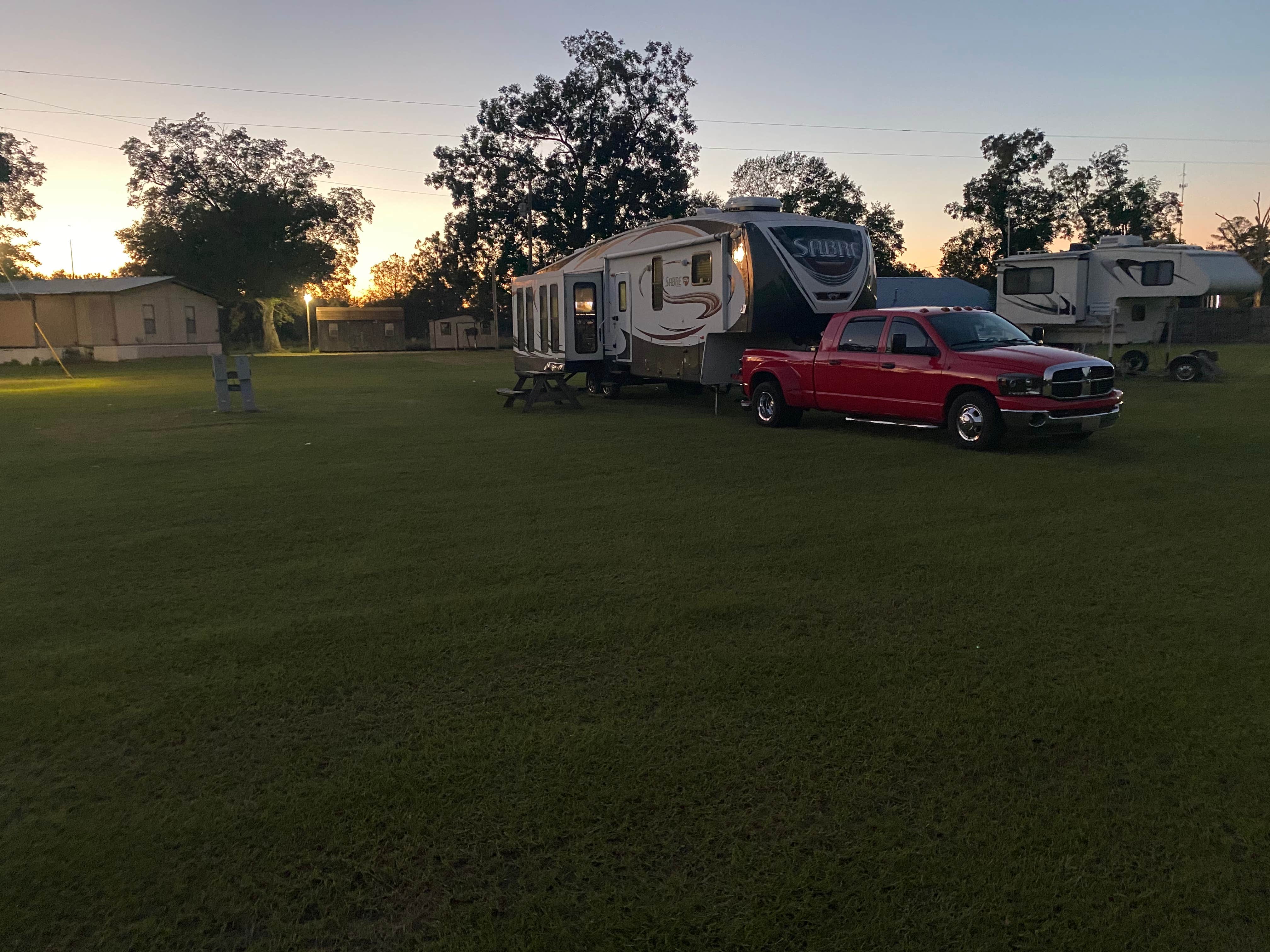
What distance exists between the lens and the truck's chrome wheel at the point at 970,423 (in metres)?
11.1

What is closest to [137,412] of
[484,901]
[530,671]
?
[530,671]

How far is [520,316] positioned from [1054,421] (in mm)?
15050

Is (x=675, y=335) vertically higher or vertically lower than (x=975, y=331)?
higher

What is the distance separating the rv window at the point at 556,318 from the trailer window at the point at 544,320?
0.22 metres

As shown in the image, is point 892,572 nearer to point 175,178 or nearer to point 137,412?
point 137,412

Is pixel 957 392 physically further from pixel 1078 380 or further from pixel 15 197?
pixel 15 197

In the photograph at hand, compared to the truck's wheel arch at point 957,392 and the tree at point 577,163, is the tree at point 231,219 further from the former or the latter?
the truck's wheel arch at point 957,392

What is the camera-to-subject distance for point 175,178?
64.4 metres

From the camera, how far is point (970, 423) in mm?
11258

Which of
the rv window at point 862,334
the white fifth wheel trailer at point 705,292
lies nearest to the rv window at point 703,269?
the white fifth wheel trailer at point 705,292

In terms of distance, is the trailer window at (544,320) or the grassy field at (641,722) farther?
the trailer window at (544,320)

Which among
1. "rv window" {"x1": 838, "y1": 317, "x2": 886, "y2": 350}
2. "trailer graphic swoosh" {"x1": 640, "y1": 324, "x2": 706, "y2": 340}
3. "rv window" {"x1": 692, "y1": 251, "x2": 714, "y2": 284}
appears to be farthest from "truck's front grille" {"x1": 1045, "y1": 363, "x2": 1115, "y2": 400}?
"trailer graphic swoosh" {"x1": 640, "y1": 324, "x2": 706, "y2": 340}

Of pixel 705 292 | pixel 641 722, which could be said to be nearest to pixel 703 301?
pixel 705 292

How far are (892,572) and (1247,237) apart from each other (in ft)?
312
